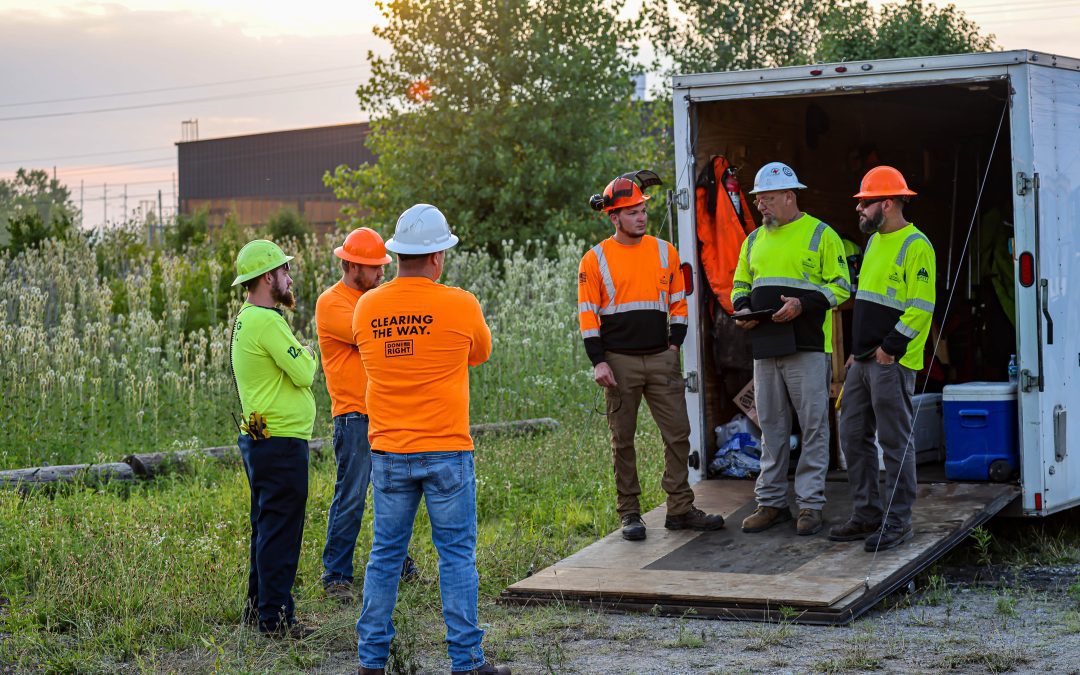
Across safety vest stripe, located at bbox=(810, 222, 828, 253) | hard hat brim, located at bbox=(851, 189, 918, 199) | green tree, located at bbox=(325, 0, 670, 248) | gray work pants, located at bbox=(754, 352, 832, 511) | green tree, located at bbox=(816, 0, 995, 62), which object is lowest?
gray work pants, located at bbox=(754, 352, 832, 511)

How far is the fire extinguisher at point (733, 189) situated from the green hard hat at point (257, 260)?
11.1ft

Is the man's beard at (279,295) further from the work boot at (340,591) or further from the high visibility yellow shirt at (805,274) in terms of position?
the high visibility yellow shirt at (805,274)

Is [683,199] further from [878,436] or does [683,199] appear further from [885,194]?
[878,436]

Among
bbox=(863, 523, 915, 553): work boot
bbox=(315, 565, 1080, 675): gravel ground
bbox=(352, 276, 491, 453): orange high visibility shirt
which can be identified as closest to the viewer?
bbox=(352, 276, 491, 453): orange high visibility shirt

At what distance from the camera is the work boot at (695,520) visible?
728cm

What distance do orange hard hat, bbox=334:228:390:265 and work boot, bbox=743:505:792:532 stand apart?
2.50 meters

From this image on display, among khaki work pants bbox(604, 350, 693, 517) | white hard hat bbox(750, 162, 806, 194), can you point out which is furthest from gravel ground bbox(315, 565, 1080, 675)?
white hard hat bbox(750, 162, 806, 194)

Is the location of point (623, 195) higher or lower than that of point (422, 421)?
higher

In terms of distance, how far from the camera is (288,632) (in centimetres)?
580

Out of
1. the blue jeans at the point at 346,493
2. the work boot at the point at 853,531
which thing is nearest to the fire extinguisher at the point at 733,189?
the work boot at the point at 853,531

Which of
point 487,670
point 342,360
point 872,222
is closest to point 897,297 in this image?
point 872,222

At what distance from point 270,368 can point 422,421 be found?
3.84 feet

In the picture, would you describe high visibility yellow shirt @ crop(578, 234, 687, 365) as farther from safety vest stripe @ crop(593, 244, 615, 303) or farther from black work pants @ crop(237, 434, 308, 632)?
black work pants @ crop(237, 434, 308, 632)

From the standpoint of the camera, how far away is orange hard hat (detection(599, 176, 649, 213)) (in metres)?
7.29
